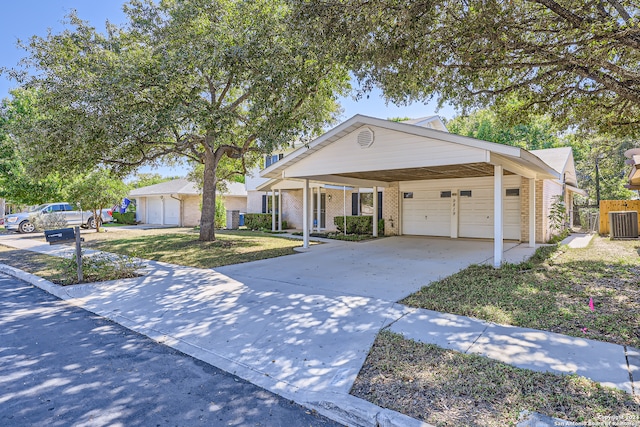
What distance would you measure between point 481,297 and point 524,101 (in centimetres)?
713

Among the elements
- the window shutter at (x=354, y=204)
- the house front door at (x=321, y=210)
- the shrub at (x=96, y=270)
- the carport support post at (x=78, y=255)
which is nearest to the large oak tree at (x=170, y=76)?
the carport support post at (x=78, y=255)

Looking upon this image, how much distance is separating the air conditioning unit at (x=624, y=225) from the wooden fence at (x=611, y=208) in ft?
→ 6.57

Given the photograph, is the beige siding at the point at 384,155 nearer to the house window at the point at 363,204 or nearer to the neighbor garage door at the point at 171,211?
the house window at the point at 363,204

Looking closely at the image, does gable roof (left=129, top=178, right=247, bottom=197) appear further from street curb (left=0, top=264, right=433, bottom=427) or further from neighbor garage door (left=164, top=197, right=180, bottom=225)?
street curb (left=0, top=264, right=433, bottom=427)

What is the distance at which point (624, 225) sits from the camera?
14.4 m

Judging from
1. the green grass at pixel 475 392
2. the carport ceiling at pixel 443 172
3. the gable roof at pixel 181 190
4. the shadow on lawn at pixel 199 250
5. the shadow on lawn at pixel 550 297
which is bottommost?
the green grass at pixel 475 392

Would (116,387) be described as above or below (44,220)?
below

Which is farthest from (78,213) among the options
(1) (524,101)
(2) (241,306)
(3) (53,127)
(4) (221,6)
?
(1) (524,101)

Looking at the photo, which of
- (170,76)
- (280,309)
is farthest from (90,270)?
(170,76)

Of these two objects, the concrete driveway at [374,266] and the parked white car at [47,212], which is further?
the parked white car at [47,212]

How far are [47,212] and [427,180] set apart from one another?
2200 centimetres

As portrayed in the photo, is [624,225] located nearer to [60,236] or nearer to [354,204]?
[354,204]

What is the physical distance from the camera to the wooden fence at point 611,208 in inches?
626

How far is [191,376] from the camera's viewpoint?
365 cm
